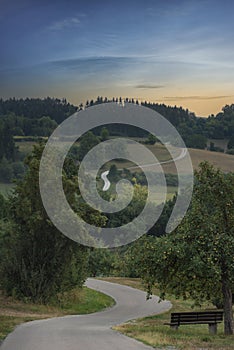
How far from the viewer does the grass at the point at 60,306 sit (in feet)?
85.8

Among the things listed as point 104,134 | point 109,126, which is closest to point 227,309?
point 104,134

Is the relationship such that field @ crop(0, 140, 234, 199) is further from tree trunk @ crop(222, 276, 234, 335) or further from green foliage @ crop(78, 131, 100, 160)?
tree trunk @ crop(222, 276, 234, 335)

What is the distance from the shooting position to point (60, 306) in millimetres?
32875

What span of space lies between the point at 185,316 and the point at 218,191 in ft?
17.5

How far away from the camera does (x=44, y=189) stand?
31766 mm

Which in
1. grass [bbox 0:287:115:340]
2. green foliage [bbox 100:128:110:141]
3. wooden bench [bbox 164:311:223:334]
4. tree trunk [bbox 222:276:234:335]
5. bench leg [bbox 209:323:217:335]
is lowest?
grass [bbox 0:287:115:340]

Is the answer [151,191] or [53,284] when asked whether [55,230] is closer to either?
[53,284]

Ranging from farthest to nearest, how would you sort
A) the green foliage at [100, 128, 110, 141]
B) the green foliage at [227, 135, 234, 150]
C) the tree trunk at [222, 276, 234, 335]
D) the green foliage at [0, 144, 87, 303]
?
the green foliage at [227, 135, 234, 150]
the green foliage at [100, 128, 110, 141]
the green foliage at [0, 144, 87, 303]
the tree trunk at [222, 276, 234, 335]

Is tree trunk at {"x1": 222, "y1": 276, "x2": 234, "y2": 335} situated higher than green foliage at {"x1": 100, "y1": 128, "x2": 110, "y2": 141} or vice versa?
green foliage at {"x1": 100, "y1": 128, "x2": 110, "y2": 141}

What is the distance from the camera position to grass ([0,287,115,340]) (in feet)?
85.8

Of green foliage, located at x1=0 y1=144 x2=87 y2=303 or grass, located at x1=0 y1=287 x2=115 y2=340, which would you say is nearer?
grass, located at x1=0 y1=287 x2=115 y2=340

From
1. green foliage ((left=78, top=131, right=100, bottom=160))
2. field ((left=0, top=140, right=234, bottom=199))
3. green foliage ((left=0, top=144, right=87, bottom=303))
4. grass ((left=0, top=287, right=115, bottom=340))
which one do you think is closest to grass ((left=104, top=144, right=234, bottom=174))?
field ((left=0, top=140, right=234, bottom=199))

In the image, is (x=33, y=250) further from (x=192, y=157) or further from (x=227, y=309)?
(x=192, y=157)

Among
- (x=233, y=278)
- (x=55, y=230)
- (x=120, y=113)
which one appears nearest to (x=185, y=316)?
(x=233, y=278)
